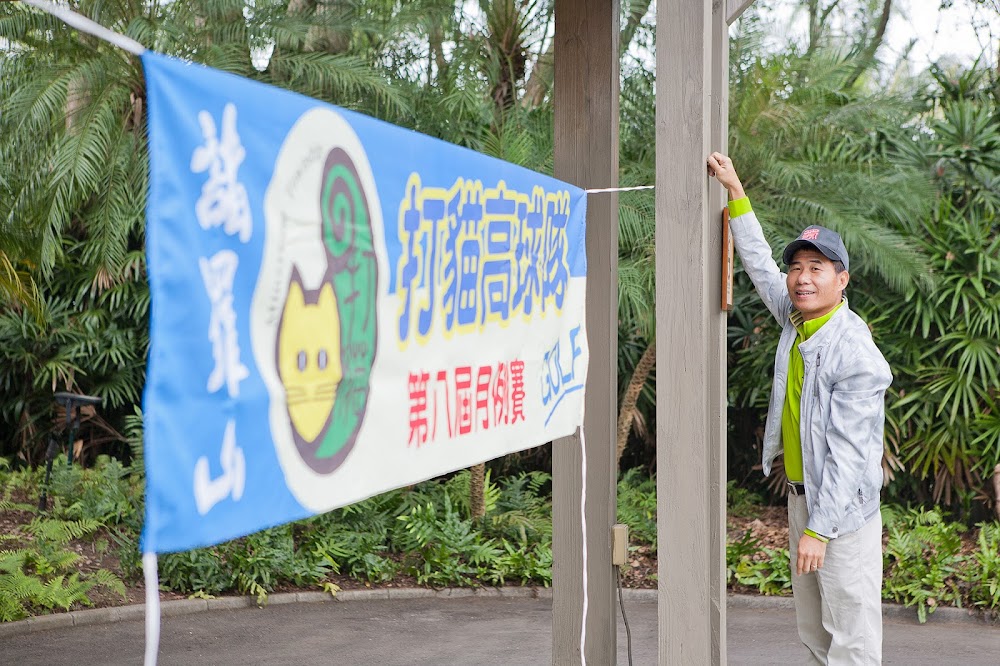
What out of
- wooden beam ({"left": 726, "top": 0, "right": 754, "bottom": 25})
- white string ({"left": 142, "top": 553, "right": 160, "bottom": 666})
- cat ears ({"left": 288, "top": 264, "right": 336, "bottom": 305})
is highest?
wooden beam ({"left": 726, "top": 0, "right": 754, "bottom": 25})

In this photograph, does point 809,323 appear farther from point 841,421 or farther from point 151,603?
point 151,603

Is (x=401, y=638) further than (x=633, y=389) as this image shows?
No

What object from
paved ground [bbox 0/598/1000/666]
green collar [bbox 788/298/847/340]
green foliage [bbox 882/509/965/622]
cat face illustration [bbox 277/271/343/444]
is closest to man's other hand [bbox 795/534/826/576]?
green collar [bbox 788/298/847/340]

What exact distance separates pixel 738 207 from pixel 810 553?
108cm

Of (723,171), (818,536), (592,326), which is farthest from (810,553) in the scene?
(723,171)

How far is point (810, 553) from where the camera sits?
3006 mm

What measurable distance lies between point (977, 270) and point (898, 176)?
3.04ft

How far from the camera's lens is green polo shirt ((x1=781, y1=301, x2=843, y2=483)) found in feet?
10.5

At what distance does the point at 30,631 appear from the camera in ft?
18.3

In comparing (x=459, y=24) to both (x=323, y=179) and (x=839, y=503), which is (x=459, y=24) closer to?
(x=839, y=503)

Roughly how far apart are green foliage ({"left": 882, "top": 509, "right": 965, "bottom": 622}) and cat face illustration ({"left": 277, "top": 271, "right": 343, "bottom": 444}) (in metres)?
5.38

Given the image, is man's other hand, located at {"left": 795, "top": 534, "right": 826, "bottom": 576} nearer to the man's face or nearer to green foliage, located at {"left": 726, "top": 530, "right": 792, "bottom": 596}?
the man's face

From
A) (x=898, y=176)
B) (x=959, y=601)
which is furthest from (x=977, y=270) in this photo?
(x=959, y=601)

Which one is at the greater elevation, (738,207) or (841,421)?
(738,207)
